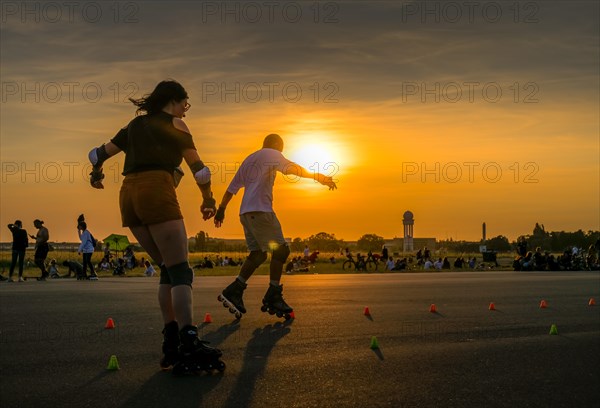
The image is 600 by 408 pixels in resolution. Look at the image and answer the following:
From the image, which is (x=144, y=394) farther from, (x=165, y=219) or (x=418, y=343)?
(x=418, y=343)

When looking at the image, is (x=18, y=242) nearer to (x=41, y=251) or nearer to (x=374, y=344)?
(x=41, y=251)

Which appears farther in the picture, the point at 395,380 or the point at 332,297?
the point at 332,297

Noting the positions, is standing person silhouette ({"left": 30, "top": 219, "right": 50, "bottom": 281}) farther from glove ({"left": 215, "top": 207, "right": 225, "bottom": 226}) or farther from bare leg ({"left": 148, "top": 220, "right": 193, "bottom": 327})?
bare leg ({"left": 148, "top": 220, "right": 193, "bottom": 327})

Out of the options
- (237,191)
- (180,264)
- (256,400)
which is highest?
(237,191)

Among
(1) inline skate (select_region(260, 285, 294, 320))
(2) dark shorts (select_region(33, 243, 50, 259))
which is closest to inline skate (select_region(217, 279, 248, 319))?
(1) inline skate (select_region(260, 285, 294, 320))

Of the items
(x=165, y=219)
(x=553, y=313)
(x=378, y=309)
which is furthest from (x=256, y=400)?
(x=553, y=313)

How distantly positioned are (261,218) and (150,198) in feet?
12.0

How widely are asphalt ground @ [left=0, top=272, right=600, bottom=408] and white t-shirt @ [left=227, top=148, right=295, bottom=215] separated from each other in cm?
137

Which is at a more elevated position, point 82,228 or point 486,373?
point 82,228

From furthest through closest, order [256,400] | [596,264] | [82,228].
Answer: [596,264] → [82,228] → [256,400]

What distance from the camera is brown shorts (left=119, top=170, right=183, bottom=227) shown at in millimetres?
5660

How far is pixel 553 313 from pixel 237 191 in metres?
4.75

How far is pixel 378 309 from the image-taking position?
10.8 metres

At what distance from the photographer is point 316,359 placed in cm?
619
